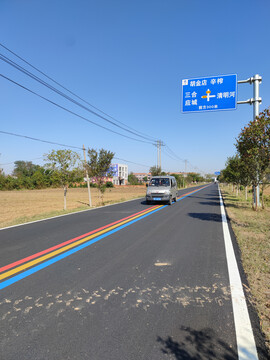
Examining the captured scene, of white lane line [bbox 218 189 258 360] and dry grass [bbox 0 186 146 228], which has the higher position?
white lane line [bbox 218 189 258 360]

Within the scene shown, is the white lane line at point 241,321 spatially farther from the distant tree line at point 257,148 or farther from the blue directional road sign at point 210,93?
the blue directional road sign at point 210,93

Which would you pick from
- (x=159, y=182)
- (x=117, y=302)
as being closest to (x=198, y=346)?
(x=117, y=302)

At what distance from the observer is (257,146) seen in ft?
34.7

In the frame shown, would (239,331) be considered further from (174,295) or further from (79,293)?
(79,293)

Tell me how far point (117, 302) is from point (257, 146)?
10307 millimetres

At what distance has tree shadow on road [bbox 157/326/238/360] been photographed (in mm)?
1988

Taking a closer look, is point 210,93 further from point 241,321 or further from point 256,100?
point 241,321

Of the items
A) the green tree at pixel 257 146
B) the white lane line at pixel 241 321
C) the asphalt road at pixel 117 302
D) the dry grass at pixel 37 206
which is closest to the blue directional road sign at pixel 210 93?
the green tree at pixel 257 146

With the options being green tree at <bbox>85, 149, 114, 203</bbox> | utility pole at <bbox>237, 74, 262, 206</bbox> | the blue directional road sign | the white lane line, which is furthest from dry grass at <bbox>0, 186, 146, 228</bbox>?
utility pole at <bbox>237, 74, 262, 206</bbox>

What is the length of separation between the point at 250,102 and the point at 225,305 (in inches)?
487

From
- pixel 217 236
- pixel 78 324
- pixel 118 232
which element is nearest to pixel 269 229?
pixel 217 236

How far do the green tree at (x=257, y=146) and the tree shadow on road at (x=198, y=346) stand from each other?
9840 millimetres

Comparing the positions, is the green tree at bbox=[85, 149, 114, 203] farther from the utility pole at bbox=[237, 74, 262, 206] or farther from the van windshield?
the utility pole at bbox=[237, 74, 262, 206]

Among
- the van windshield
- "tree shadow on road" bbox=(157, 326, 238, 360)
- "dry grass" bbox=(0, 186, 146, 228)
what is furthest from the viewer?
the van windshield
